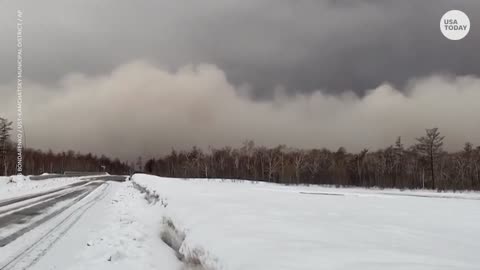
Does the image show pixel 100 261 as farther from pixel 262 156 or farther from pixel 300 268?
pixel 262 156

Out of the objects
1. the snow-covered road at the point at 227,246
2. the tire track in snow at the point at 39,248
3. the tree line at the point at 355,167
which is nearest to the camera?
the snow-covered road at the point at 227,246

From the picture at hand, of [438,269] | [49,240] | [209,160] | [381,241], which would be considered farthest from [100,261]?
[209,160]

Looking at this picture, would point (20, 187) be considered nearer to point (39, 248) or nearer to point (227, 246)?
point (39, 248)

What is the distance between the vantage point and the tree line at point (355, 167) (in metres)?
80.9

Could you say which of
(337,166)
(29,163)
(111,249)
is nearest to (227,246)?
(111,249)

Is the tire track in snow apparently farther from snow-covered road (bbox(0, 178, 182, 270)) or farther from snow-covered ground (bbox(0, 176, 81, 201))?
snow-covered ground (bbox(0, 176, 81, 201))

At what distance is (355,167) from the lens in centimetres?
11119

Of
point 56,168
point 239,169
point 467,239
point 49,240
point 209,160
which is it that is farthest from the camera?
point 56,168

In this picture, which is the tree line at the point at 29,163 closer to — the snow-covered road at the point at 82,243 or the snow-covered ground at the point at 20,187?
the snow-covered ground at the point at 20,187

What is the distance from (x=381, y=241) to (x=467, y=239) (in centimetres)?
303

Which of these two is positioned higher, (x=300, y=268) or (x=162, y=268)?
(x=300, y=268)

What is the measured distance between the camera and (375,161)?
11688 centimetres

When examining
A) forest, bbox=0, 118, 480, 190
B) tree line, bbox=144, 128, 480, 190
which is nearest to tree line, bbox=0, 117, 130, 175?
forest, bbox=0, 118, 480, 190

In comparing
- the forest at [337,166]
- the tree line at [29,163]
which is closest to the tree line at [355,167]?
the forest at [337,166]
